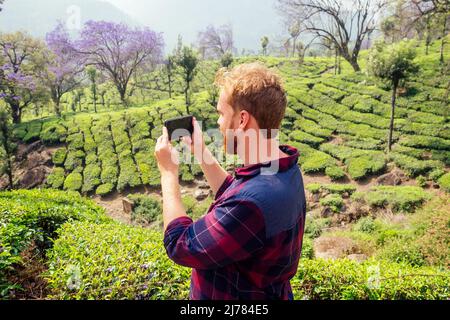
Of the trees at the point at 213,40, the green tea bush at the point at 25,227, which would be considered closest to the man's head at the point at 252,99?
the green tea bush at the point at 25,227

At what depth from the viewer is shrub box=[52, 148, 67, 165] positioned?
18375 mm

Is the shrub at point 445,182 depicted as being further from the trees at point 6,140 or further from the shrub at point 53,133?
the shrub at point 53,133

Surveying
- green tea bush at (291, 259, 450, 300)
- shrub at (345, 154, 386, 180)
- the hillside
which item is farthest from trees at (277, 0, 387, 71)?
green tea bush at (291, 259, 450, 300)

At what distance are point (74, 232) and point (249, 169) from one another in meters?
2.91

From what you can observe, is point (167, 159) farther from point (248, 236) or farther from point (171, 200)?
point (248, 236)

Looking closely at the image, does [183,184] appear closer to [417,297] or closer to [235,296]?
[417,297]

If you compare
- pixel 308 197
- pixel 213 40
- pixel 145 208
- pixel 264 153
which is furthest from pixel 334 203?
pixel 213 40

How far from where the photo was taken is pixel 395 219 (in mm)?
9664

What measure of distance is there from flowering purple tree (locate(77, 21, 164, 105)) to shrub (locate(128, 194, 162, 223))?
16008mm

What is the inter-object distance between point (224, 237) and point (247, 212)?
14 cm

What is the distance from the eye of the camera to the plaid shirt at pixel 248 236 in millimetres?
1338

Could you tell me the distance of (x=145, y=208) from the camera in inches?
526

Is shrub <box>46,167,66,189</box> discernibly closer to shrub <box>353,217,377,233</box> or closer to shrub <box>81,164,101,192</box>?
shrub <box>81,164,101,192</box>

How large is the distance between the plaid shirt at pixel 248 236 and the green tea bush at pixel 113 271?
1.25 m
